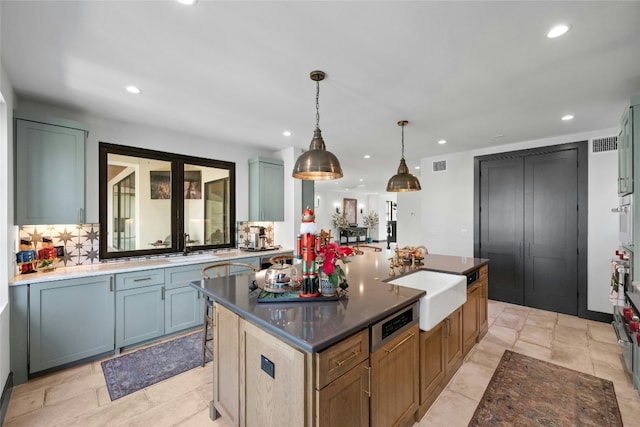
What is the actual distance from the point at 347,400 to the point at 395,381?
0.46m

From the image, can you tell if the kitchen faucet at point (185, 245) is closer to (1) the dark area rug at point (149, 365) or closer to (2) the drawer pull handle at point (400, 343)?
(1) the dark area rug at point (149, 365)

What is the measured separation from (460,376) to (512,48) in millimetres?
2670

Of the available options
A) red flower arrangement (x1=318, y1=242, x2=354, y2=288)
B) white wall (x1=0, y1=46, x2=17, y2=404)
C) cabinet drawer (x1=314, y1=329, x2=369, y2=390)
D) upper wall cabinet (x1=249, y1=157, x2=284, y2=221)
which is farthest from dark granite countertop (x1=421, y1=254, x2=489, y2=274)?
white wall (x1=0, y1=46, x2=17, y2=404)

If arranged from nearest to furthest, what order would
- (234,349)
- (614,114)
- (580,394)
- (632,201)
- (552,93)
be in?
(234,349), (580,394), (632,201), (552,93), (614,114)

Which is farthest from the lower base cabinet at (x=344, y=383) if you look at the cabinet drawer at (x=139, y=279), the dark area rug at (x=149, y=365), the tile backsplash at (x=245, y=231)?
the tile backsplash at (x=245, y=231)

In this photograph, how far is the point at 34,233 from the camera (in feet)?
9.24

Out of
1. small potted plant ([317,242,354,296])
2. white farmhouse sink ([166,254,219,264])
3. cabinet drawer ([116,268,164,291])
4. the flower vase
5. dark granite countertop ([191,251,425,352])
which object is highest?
small potted plant ([317,242,354,296])

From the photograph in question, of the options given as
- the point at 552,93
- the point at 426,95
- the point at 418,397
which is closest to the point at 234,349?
the point at 418,397

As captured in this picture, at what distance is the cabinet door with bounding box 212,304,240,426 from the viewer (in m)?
1.67

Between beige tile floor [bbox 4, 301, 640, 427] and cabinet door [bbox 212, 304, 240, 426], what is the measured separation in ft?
0.75

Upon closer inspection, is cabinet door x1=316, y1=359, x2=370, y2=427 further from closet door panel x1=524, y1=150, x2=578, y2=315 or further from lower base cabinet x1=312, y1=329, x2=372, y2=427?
closet door panel x1=524, y1=150, x2=578, y2=315

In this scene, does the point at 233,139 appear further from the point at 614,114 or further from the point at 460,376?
the point at 614,114

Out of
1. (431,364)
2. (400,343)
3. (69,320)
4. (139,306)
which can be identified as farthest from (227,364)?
(69,320)

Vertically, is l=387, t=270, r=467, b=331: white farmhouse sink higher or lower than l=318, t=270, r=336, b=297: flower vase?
lower
